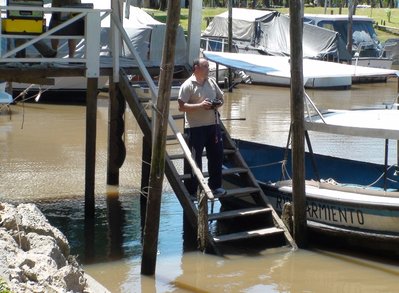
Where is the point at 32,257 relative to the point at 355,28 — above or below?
above

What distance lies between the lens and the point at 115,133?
15.2 metres

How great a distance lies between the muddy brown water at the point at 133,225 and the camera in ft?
35.8

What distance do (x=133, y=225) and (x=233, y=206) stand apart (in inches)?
56.6

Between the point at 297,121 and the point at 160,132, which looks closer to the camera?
the point at 160,132

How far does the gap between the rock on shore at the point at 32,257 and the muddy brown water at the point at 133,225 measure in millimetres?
3318

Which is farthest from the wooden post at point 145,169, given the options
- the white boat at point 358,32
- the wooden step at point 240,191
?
the white boat at point 358,32

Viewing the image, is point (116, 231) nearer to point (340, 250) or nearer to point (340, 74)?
point (340, 250)

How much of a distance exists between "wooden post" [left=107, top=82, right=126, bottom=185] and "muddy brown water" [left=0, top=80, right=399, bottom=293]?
31cm

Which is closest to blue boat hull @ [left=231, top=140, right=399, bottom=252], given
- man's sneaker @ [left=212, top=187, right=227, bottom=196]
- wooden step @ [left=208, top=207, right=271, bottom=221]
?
wooden step @ [left=208, top=207, right=271, bottom=221]

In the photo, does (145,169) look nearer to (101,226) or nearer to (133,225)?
(133,225)

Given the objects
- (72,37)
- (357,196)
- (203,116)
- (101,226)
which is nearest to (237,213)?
(203,116)

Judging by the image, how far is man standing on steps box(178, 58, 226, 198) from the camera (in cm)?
1193

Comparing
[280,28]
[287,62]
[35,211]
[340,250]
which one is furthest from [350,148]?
[280,28]

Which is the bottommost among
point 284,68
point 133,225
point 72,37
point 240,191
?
point 133,225
